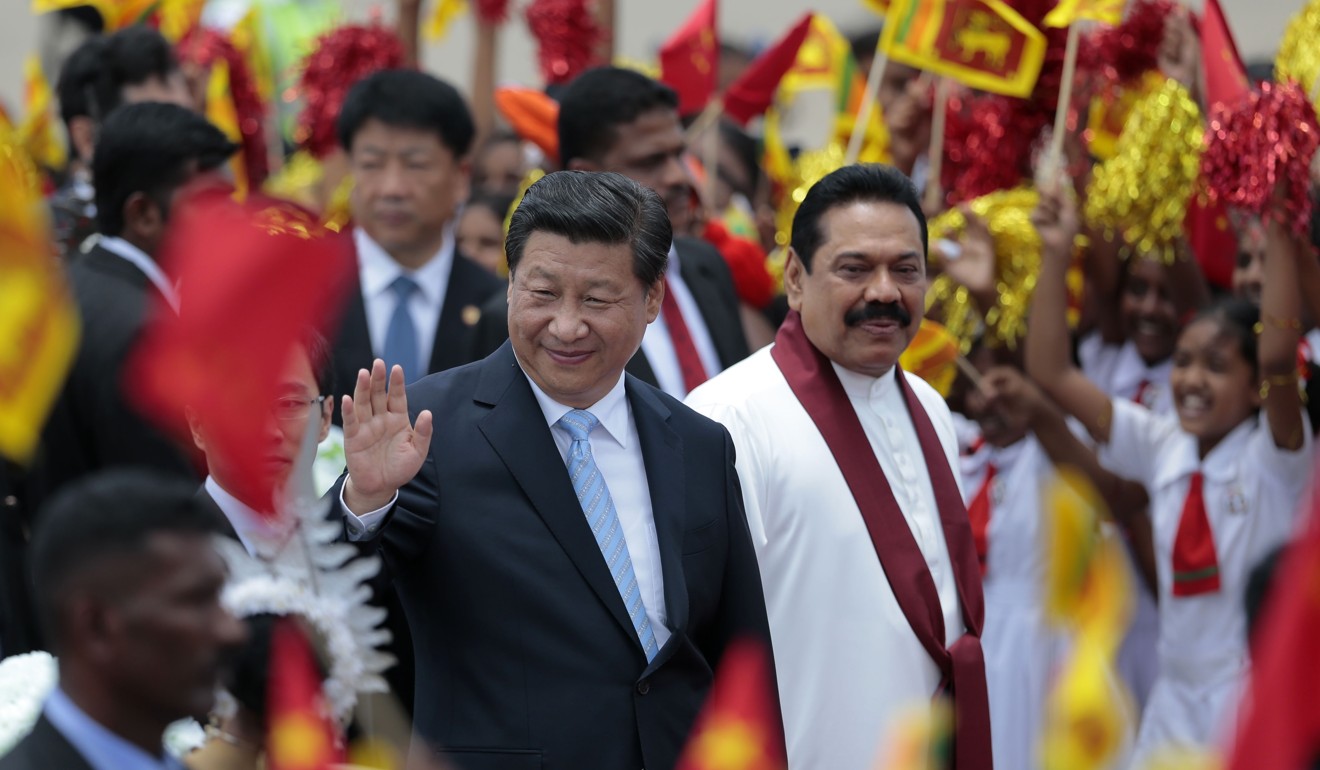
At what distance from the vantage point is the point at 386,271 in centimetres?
493

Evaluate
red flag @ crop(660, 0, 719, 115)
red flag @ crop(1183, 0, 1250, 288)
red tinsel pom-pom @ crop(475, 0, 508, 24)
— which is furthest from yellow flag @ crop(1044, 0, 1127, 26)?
red tinsel pom-pom @ crop(475, 0, 508, 24)

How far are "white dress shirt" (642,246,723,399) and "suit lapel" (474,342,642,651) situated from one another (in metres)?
1.32

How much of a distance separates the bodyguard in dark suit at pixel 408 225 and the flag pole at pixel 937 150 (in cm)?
146

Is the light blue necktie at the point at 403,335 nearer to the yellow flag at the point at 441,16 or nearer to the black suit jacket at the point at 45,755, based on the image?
the yellow flag at the point at 441,16

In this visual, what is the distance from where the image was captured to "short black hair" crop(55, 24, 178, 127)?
536 cm

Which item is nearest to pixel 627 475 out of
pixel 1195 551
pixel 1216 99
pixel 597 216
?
pixel 597 216

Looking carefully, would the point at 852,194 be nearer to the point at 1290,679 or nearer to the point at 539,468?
the point at 539,468

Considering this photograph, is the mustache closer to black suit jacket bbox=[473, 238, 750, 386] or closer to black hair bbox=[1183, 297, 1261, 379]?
black suit jacket bbox=[473, 238, 750, 386]

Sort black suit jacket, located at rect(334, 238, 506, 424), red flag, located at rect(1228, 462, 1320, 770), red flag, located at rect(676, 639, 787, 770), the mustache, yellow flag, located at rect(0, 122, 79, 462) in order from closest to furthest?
red flag, located at rect(1228, 462, 1320, 770), red flag, located at rect(676, 639, 787, 770), yellow flag, located at rect(0, 122, 79, 462), the mustache, black suit jacket, located at rect(334, 238, 506, 424)

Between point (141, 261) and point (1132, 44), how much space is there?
10.0ft

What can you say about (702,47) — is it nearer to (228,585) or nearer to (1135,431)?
(1135,431)

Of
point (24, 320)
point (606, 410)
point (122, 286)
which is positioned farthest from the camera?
point (122, 286)

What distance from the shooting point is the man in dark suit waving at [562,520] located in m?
2.95

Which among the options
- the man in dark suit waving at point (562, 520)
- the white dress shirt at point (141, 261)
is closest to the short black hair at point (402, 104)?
the white dress shirt at point (141, 261)
